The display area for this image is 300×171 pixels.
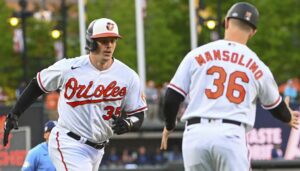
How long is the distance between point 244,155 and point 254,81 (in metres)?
0.60

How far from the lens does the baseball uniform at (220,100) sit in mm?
7293

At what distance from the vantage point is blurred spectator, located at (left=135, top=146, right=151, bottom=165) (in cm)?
2433

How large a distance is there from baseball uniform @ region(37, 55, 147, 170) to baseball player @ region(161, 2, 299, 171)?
1.64m

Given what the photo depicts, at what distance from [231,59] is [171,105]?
0.66 metres

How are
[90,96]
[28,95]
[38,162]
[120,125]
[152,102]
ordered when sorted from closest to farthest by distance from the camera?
[120,125] < [90,96] < [28,95] < [38,162] < [152,102]

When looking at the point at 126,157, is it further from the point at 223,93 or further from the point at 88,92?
the point at 223,93

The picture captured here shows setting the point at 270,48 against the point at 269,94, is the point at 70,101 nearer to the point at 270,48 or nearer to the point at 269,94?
the point at 269,94

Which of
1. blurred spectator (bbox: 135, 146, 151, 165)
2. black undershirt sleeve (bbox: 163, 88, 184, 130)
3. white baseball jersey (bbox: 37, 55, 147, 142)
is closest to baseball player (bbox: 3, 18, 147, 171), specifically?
white baseball jersey (bbox: 37, 55, 147, 142)

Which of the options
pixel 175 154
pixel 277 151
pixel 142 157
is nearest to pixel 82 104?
pixel 277 151

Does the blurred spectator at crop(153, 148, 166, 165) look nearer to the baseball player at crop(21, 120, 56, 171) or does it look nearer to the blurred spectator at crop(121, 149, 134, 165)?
the blurred spectator at crop(121, 149, 134, 165)

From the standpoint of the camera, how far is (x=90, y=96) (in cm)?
898

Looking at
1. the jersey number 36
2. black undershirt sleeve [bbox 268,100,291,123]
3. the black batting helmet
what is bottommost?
black undershirt sleeve [bbox 268,100,291,123]

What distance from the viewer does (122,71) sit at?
360 inches

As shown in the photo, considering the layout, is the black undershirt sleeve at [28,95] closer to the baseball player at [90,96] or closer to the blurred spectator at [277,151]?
the baseball player at [90,96]
